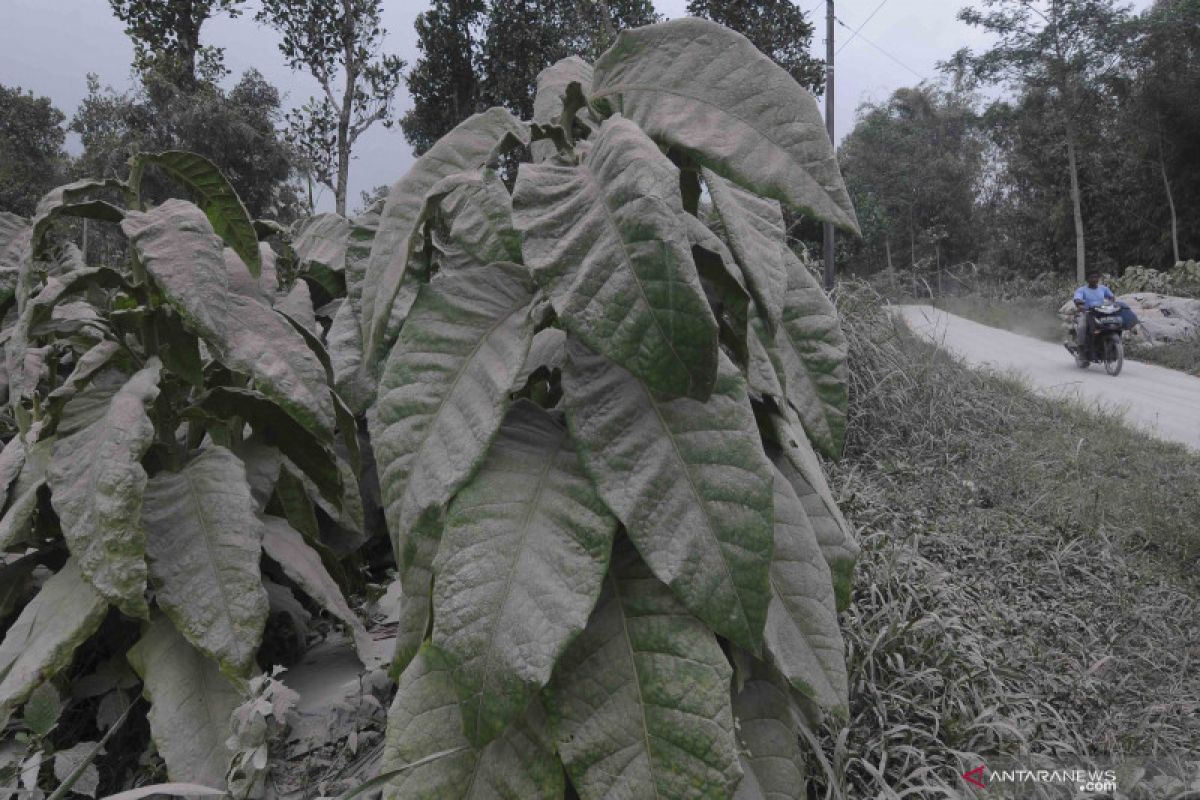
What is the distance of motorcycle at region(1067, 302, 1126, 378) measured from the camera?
775cm

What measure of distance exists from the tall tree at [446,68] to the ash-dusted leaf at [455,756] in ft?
Result: 47.0

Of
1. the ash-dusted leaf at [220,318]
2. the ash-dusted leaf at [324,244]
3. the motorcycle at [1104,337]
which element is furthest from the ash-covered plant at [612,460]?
the motorcycle at [1104,337]

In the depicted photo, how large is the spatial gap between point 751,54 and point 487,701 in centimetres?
67

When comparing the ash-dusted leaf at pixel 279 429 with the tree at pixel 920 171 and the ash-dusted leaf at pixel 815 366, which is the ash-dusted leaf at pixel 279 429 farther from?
the tree at pixel 920 171

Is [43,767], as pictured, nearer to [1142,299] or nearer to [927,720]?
[927,720]

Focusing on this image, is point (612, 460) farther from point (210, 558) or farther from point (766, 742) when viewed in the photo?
point (210, 558)

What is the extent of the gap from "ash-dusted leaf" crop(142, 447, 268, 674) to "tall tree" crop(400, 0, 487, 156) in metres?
13.8

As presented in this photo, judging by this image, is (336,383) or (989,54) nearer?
(336,383)

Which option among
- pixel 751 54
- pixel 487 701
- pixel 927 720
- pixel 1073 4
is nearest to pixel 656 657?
pixel 487 701

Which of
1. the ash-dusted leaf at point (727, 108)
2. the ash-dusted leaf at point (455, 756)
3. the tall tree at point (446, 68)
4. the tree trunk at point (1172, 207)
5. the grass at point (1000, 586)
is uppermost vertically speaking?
the tall tree at point (446, 68)

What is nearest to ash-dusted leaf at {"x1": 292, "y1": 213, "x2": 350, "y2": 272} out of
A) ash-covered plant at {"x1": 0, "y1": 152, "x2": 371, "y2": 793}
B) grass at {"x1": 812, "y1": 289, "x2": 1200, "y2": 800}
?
ash-covered plant at {"x1": 0, "y1": 152, "x2": 371, "y2": 793}

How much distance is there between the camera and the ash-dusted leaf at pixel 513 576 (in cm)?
66

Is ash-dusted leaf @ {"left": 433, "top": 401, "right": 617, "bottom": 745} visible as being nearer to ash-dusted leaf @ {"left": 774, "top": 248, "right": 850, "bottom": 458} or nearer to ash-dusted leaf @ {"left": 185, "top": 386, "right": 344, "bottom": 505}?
ash-dusted leaf @ {"left": 774, "top": 248, "right": 850, "bottom": 458}

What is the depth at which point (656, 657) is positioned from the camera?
73 cm
